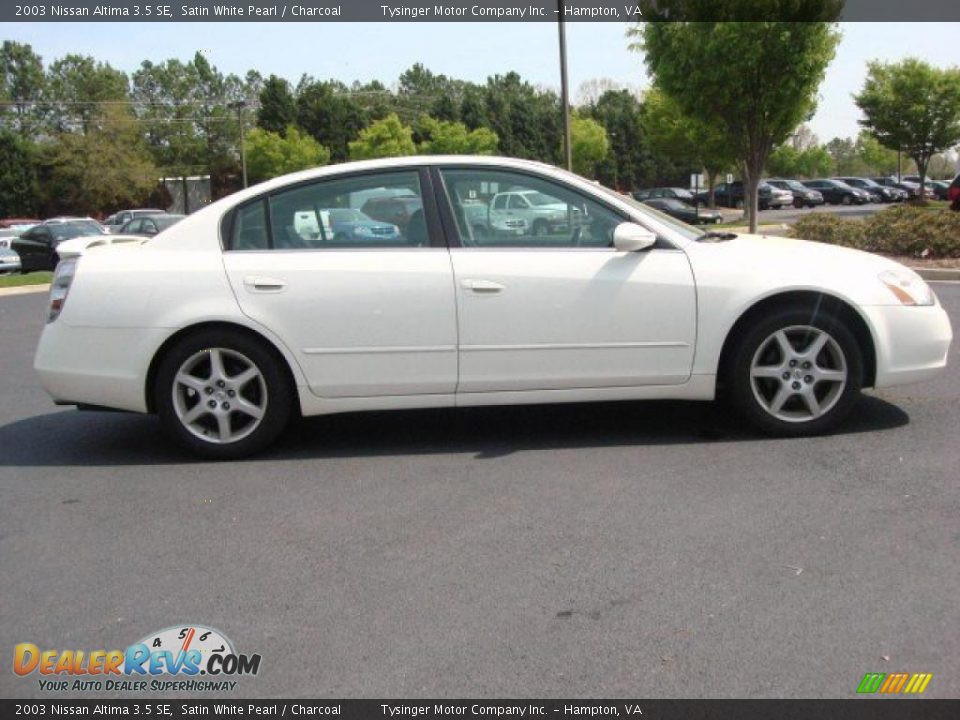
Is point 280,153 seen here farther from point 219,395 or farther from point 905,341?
point 905,341

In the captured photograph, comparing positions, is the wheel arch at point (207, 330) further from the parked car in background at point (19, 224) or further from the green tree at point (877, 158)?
the green tree at point (877, 158)

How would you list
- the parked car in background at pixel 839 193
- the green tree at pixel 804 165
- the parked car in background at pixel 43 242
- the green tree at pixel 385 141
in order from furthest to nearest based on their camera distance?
the green tree at pixel 804 165
the parked car in background at pixel 839 193
the green tree at pixel 385 141
the parked car in background at pixel 43 242

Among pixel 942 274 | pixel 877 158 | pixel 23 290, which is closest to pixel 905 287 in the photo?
pixel 942 274

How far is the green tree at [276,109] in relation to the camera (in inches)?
2530

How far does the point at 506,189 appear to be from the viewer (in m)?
5.30

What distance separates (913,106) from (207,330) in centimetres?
4004

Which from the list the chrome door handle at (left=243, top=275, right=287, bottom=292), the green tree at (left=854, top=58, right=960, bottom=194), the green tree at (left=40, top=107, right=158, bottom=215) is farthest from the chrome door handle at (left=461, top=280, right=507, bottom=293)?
the green tree at (left=40, top=107, right=158, bottom=215)

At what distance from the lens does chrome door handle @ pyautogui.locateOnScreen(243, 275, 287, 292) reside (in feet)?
16.6

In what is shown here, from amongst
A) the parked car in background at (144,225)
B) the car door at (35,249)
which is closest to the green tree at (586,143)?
the parked car in background at (144,225)

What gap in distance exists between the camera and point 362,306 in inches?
199

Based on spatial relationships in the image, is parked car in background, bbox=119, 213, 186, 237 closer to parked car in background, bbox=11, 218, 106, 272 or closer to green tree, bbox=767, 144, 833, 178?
parked car in background, bbox=11, 218, 106, 272

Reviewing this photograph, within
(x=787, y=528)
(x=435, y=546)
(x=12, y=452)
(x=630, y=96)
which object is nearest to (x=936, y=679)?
(x=787, y=528)

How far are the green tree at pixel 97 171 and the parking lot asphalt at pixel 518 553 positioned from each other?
187 feet

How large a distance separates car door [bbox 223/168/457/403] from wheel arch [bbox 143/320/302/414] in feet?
0.34
